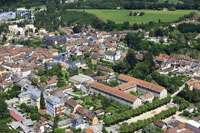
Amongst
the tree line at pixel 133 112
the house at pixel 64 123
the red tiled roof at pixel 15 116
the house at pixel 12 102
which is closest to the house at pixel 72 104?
the house at pixel 64 123

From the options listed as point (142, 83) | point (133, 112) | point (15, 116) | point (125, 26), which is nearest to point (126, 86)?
point (142, 83)

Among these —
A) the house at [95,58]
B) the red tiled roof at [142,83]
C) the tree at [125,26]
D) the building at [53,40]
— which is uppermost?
the tree at [125,26]

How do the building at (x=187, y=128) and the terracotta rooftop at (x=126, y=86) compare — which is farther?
the terracotta rooftop at (x=126, y=86)

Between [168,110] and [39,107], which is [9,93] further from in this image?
[168,110]

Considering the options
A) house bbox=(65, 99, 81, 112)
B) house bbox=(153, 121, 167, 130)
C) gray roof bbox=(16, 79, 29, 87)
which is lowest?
house bbox=(153, 121, 167, 130)

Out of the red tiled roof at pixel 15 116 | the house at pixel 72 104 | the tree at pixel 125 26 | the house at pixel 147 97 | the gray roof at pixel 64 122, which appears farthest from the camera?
the tree at pixel 125 26

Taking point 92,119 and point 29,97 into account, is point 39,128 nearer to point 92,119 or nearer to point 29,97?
point 92,119

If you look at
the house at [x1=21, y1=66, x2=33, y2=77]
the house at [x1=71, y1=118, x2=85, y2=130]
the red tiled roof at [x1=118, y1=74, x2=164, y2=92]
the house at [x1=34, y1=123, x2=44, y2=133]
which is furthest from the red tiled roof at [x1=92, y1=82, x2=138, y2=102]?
the house at [x1=21, y1=66, x2=33, y2=77]

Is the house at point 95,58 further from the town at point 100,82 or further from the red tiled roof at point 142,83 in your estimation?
the red tiled roof at point 142,83

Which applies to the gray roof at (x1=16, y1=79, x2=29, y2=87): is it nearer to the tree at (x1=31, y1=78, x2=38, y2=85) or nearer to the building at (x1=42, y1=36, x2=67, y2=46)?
the tree at (x1=31, y1=78, x2=38, y2=85)
